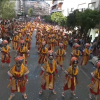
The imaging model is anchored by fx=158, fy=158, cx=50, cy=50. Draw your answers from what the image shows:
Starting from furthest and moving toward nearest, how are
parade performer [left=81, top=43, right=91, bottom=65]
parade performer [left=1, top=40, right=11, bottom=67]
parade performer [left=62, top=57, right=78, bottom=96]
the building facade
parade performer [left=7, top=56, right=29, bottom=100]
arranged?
the building facade → parade performer [left=81, top=43, right=91, bottom=65] → parade performer [left=1, top=40, right=11, bottom=67] → parade performer [left=62, top=57, right=78, bottom=96] → parade performer [left=7, top=56, right=29, bottom=100]

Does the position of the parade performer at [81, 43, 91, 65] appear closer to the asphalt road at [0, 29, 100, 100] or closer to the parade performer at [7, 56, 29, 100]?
the asphalt road at [0, 29, 100, 100]

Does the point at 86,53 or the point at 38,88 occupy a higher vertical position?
the point at 86,53

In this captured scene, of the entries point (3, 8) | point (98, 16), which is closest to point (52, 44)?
point (98, 16)

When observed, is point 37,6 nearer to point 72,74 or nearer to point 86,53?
point 86,53

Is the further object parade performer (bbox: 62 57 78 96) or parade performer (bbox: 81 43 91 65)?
parade performer (bbox: 81 43 91 65)

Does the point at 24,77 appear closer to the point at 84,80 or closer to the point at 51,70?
the point at 51,70

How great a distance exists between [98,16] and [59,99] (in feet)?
37.2

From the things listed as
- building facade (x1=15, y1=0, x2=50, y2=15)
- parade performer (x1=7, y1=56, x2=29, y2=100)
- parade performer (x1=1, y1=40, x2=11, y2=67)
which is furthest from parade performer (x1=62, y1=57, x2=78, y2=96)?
building facade (x1=15, y1=0, x2=50, y2=15)

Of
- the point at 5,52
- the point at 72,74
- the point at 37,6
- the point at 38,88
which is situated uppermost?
the point at 37,6

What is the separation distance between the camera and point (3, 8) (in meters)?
22.8

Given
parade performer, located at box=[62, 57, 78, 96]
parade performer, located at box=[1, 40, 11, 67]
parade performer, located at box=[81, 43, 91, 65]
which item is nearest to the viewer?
parade performer, located at box=[62, 57, 78, 96]

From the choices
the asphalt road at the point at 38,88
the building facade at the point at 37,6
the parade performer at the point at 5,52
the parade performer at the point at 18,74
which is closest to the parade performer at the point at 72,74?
the asphalt road at the point at 38,88

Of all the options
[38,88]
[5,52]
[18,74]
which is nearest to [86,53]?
[38,88]

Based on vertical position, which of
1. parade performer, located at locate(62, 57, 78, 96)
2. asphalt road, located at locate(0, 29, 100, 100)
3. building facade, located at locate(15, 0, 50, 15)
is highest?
building facade, located at locate(15, 0, 50, 15)
